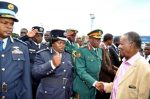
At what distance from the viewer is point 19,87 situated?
4930mm

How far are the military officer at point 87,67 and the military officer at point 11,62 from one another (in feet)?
9.14

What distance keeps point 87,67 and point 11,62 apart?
10.7ft

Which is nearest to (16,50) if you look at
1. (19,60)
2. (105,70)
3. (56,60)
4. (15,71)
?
(19,60)

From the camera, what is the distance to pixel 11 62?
486 cm

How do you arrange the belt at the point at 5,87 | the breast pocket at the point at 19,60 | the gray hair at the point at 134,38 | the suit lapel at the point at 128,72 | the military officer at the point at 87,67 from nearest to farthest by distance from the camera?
the belt at the point at 5,87 < the breast pocket at the point at 19,60 < the suit lapel at the point at 128,72 < the gray hair at the point at 134,38 < the military officer at the point at 87,67

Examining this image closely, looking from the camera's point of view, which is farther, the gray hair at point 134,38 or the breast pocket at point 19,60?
the gray hair at point 134,38

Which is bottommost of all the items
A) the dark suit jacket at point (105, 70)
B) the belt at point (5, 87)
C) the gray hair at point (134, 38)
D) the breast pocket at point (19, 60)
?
the dark suit jacket at point (105, 70)

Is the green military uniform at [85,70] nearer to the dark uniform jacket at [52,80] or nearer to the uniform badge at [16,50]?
the dark uniform jacket at [52,80]

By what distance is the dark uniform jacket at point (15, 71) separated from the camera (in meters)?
4.77

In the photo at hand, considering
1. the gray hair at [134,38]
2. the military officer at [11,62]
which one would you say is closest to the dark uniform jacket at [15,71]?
the military officer at [11,62]

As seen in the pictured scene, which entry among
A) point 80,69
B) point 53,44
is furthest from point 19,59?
point 80,69

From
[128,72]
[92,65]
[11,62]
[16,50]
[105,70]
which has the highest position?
[16,50]

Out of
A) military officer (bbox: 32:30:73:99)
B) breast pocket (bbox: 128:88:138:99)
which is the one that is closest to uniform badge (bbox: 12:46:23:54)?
military officer (bbox: 32:30:73:99)

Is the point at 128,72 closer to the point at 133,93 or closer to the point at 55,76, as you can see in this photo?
the point at 133,93
